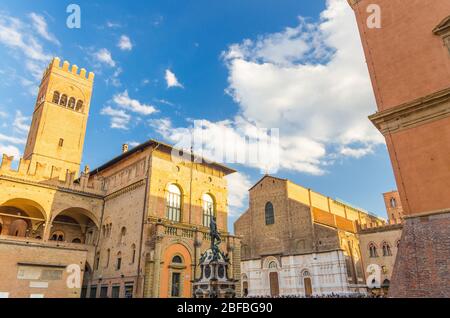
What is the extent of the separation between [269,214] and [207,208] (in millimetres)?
18529

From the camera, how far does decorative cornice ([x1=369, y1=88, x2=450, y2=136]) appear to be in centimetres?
1141

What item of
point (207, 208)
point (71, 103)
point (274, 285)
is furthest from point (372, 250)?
point (71, 103)

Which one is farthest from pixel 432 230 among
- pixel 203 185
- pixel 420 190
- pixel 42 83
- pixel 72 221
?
pixel 42 83

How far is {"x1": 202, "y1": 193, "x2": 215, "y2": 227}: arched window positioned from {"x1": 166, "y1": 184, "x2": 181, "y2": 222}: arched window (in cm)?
270

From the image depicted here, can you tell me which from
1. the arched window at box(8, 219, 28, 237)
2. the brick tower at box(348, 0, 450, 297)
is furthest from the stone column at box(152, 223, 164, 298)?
the brick tower at box(348, 0, 450, 297)

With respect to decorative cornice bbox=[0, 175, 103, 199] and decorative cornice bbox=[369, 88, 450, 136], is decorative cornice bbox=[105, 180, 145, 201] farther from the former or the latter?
decorative cornice bbox=[369, 88, 450, 136]

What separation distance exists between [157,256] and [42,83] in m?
32.0

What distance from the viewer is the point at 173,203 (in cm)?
2458

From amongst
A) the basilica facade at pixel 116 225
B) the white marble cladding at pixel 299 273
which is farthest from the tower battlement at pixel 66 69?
the white marble cladding at pixel 299 273

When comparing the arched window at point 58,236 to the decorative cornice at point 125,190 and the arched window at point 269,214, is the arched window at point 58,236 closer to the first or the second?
the decorative cornice at point 125,190

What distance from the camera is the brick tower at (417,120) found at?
973 cm

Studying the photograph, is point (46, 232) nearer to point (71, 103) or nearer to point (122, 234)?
point (122, 234)
